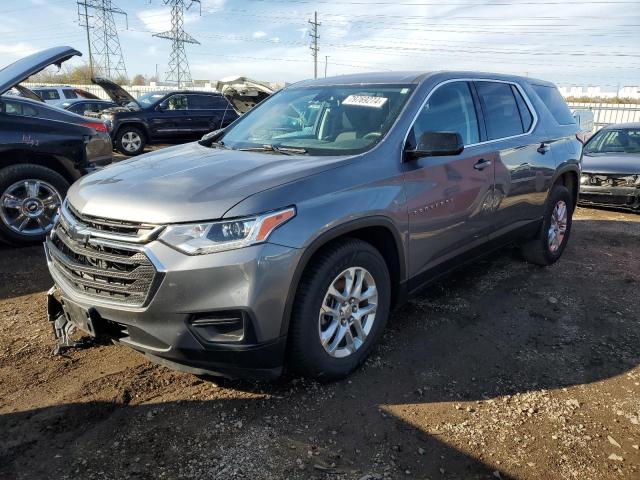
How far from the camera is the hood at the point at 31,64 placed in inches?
185

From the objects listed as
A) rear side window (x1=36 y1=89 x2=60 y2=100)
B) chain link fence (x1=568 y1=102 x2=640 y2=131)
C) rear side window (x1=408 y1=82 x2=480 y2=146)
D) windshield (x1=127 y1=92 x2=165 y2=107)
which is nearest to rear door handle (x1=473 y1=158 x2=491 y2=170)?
rear side window (x1=408 y1=82 x2=480 y2=146)

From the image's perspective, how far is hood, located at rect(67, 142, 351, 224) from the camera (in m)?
2.47

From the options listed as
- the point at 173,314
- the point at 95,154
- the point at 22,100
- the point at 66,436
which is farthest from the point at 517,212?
the point at 22,100

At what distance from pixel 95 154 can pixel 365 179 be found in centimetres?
420

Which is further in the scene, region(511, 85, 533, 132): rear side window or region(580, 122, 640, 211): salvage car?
region(580, 122, 640, 211): salvage car

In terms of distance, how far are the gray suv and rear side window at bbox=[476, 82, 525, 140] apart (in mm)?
23

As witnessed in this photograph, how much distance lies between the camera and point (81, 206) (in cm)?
275

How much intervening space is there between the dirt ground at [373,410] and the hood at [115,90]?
9631mm

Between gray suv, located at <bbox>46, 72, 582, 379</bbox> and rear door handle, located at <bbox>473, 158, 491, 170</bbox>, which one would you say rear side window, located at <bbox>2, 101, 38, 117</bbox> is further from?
rear door handle, located at <bbox>473, 158, 491, 170</bbox>

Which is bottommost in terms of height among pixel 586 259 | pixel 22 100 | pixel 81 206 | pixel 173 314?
pixel 586 259

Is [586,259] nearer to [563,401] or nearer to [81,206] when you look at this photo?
[563,401]

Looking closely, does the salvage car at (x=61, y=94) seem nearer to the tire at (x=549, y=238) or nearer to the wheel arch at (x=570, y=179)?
the wheel arch at (x=570, y=179)

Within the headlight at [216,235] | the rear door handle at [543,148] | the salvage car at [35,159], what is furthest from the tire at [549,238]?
the salvage car at [35,159]

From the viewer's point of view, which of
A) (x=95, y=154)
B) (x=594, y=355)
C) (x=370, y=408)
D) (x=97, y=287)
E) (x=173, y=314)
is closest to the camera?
(x=173, y=314)
